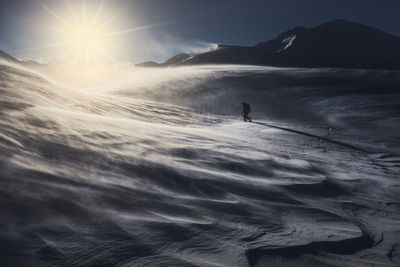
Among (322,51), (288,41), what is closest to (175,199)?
(322,51)

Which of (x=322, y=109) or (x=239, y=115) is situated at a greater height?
(x=322, y=109)

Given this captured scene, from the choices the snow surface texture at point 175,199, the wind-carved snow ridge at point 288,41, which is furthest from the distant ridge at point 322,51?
the snow surface texture at point 175,199

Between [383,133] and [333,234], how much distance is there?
911 centimetres

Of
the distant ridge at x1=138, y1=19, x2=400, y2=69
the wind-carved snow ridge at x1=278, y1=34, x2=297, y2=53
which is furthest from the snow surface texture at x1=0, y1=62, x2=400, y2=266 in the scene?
the wind-carved snow ridge at x1=278, y1=34, x2=297, y2=53

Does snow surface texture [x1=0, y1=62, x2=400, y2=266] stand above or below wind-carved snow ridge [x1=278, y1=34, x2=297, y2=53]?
below

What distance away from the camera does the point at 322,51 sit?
49.5 meters

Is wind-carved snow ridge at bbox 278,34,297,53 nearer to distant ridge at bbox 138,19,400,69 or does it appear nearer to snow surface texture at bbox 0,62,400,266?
distant ridge at bbox 138,19,400,69

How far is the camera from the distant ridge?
1596 inches

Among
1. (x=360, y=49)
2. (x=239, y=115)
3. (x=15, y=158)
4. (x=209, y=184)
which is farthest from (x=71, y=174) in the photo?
(x=360, y=49)

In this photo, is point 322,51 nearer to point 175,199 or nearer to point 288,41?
point 288,41

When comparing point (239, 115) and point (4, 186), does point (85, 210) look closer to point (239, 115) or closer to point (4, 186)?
Answer: point (4, 186)

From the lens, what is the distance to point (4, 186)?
2.47m

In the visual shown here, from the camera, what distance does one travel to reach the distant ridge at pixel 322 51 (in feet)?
133

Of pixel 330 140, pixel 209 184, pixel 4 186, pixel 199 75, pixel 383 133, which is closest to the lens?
pixel 4 186
